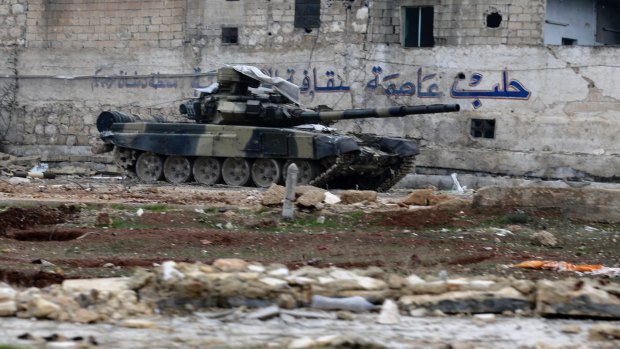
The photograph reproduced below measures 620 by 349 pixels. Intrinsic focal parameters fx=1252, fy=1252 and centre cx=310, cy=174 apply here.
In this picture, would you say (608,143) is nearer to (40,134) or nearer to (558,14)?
(558,14)

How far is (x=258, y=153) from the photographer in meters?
24.0

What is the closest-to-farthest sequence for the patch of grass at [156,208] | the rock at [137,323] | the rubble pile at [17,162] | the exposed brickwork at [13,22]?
the rock at [137,323], the patch of grass at [156,208], the rubble pile at [17,162], the exposed brickwork at [13,22]

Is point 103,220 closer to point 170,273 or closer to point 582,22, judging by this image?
point 170,273

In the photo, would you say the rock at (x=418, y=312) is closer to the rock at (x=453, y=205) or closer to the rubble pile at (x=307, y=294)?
the rubble pile at (x=307, y=294)

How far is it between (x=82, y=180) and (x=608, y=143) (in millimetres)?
11240

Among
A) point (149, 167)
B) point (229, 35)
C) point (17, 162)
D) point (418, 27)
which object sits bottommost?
point (17, 162)

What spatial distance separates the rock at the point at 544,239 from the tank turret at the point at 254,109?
9.55m

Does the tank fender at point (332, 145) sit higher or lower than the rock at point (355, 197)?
higher

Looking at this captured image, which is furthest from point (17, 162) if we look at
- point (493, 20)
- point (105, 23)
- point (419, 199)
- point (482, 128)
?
point (419, 199)

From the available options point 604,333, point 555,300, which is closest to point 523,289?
point 555,300

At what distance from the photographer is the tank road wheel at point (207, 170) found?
24.8m

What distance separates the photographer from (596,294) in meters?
9.19

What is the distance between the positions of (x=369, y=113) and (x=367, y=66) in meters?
5.51

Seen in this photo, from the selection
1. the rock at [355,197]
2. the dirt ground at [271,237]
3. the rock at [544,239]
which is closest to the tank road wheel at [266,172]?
the dirt ground at [271,237]
